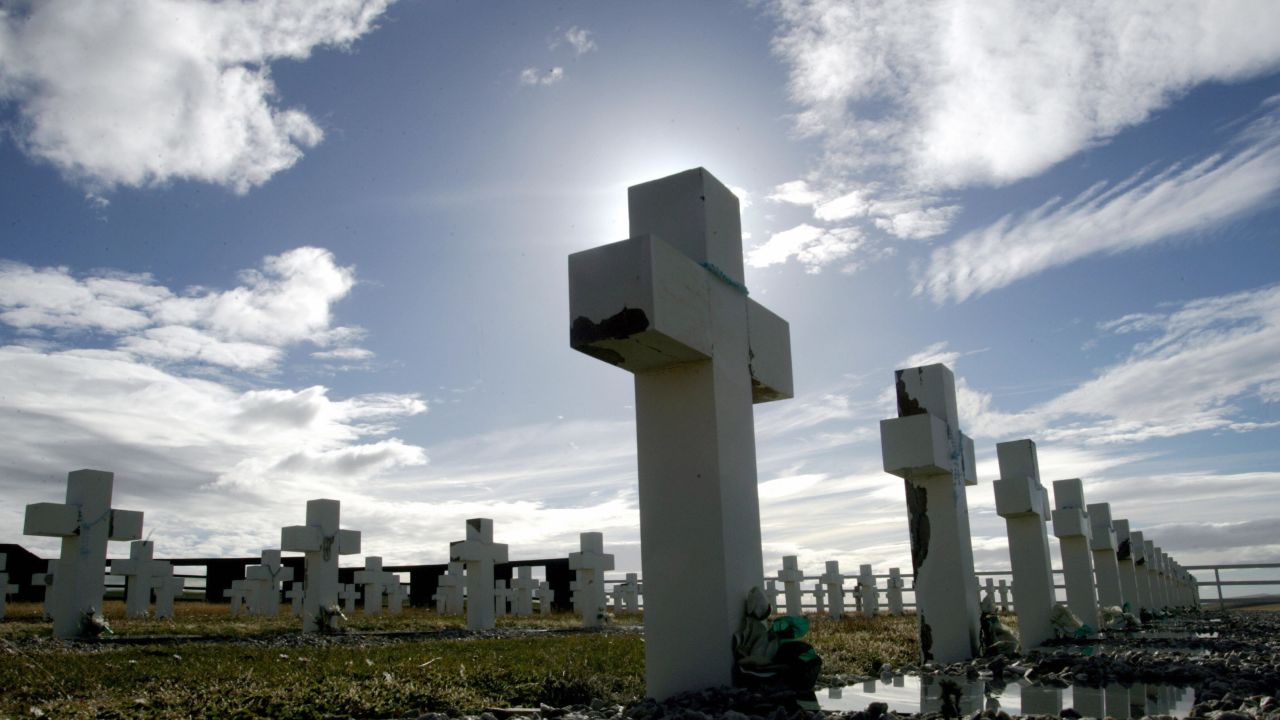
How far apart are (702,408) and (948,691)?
2022 mm

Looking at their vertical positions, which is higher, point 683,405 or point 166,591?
point 683,405

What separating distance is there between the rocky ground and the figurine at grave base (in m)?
0.20

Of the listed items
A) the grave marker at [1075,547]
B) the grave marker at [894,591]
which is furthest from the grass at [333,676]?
the grave marker at [894,591]

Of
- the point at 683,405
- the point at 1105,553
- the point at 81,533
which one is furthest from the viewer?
the point at 1105,553

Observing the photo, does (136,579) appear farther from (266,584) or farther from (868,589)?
(868,589)

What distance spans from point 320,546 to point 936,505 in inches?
404

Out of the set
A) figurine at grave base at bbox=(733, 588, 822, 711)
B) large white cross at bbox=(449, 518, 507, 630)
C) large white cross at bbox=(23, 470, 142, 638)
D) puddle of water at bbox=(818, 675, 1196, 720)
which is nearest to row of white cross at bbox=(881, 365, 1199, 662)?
puddle of water at bbox=(818, 675, 1196, 720)

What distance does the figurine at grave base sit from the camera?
4766 mm

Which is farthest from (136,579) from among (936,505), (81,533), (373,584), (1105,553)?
(1105,553)

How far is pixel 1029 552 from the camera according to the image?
923 centimetres

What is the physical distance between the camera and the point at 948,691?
3857mm

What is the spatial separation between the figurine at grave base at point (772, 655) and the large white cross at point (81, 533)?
10.3 metres

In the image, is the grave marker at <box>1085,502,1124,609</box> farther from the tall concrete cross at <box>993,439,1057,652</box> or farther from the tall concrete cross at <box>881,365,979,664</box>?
the tall concrete cross at <box>881,365,979,664</box>

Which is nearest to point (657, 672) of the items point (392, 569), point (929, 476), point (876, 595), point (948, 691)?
point (948, 691)
